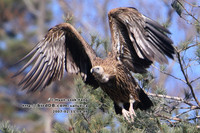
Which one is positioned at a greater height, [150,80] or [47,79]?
[47,79]

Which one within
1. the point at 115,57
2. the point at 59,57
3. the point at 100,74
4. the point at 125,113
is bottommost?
the point at 125,113

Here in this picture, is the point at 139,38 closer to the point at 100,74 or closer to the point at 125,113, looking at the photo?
the point at 100,74

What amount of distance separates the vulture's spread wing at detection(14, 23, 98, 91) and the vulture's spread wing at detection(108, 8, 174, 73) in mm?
464

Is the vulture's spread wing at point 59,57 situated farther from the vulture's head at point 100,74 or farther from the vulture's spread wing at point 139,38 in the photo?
the vulture's spread wing at point 139,38

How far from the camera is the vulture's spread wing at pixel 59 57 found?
5.70 meters

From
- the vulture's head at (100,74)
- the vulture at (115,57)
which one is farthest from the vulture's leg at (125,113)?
the vulture's head at (100,74)

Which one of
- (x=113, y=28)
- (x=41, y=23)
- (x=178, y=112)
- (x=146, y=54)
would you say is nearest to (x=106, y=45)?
(x=113, y=28)

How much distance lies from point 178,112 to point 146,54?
872 mm

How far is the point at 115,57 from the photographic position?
5.97 meters

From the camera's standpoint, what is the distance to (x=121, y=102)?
5.91m

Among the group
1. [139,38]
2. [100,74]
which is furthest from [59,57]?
[139,38]

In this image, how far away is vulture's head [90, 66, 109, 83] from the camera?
5.62m

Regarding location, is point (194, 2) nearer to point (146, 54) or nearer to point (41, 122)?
point (146, 54)

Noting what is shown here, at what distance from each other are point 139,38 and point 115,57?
1.84 feet
